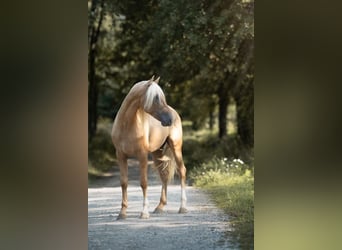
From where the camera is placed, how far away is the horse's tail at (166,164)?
3959 mm

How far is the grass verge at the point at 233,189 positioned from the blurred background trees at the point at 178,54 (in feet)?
0.50

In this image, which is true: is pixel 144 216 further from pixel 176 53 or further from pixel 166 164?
pixel 176 53

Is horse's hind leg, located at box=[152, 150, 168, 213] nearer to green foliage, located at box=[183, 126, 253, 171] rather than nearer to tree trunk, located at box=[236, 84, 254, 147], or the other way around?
green foliage, located at box=[183, 126, 253, 171]

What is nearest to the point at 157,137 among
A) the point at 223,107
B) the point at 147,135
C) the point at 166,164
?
the point at 147,135

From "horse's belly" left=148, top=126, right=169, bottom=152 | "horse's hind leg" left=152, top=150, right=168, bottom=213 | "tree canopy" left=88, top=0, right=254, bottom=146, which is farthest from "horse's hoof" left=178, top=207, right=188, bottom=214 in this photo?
"tree canopy" left=88, top=0, right=254, bottom=146

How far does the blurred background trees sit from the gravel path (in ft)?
1.31

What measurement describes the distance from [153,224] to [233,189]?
54 cm

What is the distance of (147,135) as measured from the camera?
3.99m

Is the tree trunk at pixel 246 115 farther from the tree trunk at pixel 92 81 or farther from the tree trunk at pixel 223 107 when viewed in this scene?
the tree trunk at pixel 92 81

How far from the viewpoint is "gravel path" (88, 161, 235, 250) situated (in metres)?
3.89
